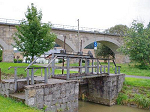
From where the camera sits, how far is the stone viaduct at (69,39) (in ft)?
68.9

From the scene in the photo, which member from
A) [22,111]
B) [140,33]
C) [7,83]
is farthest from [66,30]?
[22,111]

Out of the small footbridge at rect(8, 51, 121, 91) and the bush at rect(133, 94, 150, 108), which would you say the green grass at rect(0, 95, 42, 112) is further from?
the bush at rect(133, 94, 150, 108)

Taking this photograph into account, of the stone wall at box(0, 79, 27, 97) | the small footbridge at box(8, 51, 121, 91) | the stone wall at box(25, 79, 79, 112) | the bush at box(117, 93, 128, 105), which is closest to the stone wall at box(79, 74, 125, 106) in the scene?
the bush at box(117, 93, 128, 105)

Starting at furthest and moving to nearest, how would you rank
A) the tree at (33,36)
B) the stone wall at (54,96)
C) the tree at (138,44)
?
1. the tree at (138,44)
2. the tree at (33,36)
3. the stone wall at (54,96)

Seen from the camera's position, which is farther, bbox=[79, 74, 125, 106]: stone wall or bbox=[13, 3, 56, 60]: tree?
bbox=[13, 3, 56, 60]: tree

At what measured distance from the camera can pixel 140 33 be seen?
799 inches

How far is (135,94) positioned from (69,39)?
16.0 m

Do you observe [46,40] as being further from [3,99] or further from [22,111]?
[22,111]

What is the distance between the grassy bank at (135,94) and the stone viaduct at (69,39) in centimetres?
1315

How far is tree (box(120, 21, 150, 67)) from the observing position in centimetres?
1927

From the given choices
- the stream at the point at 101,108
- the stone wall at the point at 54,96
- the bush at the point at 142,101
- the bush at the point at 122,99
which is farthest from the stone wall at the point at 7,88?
the bush at the point at 142,101

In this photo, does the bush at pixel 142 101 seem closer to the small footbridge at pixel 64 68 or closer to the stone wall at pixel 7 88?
the small footbridge at pixel 64 68

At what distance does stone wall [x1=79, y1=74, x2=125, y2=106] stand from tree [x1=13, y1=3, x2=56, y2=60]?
5.29m

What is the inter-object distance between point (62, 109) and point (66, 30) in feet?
61.0
